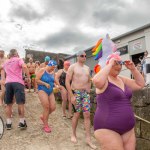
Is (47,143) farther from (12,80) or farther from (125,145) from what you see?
(125,145)

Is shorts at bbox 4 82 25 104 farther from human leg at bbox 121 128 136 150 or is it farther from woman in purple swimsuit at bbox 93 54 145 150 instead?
human leg at bbox 121 128 136 150

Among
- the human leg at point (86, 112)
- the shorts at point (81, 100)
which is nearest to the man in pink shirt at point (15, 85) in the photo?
the shorts at point (81, 100)

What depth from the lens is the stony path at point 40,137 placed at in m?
5.31

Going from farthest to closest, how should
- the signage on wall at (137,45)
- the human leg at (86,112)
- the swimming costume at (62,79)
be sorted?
the signage on wall at (137,45), the swimming costume at (62,79), the human leg at (86,112)

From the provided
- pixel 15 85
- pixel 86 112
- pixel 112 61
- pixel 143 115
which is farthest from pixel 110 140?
pixel 15 85

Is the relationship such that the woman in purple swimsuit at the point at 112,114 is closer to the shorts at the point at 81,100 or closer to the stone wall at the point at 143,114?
the stone wall at the point at 143,114

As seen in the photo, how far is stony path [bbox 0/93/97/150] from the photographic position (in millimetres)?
5314

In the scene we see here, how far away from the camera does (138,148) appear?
490cm

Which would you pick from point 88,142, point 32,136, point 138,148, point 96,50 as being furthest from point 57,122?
point 96,50

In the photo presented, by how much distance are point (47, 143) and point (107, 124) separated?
3127 millimetres

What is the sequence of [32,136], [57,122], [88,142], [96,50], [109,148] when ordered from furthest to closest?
[57,122] < [32,136] < [88,142] < [96,50] < [109,148]

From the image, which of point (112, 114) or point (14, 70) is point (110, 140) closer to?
point (112, 114)

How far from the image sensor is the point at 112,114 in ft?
8.78

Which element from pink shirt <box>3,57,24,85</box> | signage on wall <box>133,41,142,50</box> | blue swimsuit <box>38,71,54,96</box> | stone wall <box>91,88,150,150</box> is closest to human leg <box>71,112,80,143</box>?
blue swimsuit <box>38,71,54,96</box>
